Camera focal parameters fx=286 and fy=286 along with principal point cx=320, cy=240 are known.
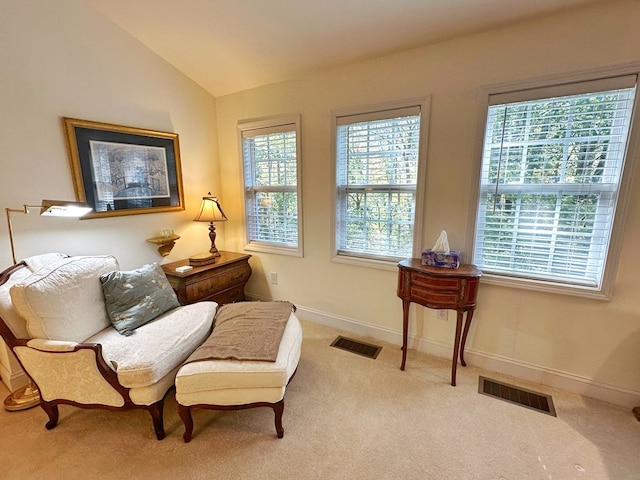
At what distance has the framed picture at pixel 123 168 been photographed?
84.6 inches

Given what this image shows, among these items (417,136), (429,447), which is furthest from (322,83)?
(429,447)

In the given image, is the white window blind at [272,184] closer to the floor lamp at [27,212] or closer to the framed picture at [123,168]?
the framed picture at [123,168]

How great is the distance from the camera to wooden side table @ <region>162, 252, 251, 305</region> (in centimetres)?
247

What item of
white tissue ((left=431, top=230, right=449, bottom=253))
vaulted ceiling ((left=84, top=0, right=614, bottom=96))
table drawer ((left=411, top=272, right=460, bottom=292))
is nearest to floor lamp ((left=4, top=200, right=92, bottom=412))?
vaulted ceiling ((left=84, top=0, right=614, bottom=96))

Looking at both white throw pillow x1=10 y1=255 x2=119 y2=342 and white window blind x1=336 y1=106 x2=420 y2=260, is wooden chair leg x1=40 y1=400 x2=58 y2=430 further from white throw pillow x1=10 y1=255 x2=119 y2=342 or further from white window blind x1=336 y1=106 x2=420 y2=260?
white window blind x1=336 y1=106 x2=420 y2=260

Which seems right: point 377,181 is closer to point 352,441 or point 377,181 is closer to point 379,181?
point 379,181

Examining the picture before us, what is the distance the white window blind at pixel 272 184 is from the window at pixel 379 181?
0.50 meters

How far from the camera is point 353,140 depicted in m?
2.47

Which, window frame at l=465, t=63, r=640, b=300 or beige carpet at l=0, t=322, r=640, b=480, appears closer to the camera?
beige carpet at l=0, t=322, r=640, b=480

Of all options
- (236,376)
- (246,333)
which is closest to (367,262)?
(246,333)

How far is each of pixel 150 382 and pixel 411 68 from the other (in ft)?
8.66

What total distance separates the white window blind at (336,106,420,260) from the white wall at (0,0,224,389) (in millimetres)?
1695

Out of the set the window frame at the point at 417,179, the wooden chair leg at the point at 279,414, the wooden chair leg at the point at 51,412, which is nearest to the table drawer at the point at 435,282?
the window frame at the point at 417,179

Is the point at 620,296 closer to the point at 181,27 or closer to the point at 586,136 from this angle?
the point at 586,136
